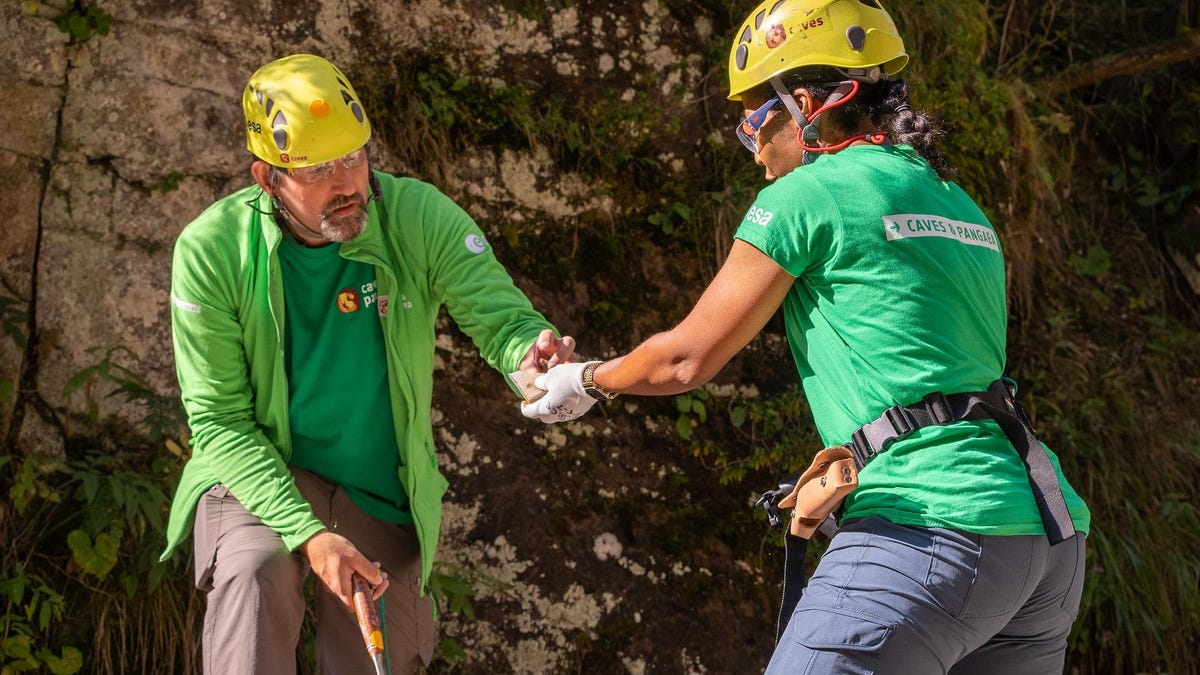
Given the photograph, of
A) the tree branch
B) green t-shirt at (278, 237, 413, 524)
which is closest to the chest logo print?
green t-shirt at (278, 237, 413, 524)

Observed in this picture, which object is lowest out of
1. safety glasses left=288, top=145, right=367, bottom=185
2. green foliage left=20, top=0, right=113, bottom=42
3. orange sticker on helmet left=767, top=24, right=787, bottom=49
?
safety glasses left=288, top=145, right=367, bottom=185

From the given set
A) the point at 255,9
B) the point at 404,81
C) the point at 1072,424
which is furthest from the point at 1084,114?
the point at 255,9

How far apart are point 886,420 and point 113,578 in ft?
9.58

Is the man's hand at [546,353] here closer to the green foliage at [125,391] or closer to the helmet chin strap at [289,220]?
the helmet chin strap at [289,220]

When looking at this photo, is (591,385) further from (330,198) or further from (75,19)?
(75,19)

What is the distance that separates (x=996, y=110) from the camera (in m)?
5.83

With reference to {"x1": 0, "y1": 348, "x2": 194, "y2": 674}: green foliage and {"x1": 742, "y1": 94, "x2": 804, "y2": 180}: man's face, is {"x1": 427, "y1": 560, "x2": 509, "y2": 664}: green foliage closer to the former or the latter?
{"x1": 0, "y1": 348, "x2": 194, "y2": 674}: green foliage

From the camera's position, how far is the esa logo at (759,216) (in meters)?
2.56

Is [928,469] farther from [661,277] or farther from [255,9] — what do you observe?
[255,9]

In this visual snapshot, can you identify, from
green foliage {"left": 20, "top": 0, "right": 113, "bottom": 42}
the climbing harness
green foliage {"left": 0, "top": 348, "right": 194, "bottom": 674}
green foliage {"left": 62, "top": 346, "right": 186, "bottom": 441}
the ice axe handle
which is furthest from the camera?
green foliage {"left": 20, "top": 0, "right": 113, "bottom": 42}

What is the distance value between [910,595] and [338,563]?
144cm

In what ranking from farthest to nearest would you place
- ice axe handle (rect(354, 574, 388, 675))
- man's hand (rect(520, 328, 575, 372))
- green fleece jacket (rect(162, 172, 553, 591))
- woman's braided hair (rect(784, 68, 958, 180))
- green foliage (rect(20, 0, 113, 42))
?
green foliage (rect(20, 0, 113, 42)) < man's hand (rect(520, 328, 575, 372)) < green fleece jacket (rect(162, 172, 553, 591)) < ice axe handle (rect(354, 574, 388, 675)) < woman's braided hair (rect(784, 68, 958, 180))

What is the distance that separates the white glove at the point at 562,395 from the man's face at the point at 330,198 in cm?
66

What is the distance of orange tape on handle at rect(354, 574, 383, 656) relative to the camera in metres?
3.08
